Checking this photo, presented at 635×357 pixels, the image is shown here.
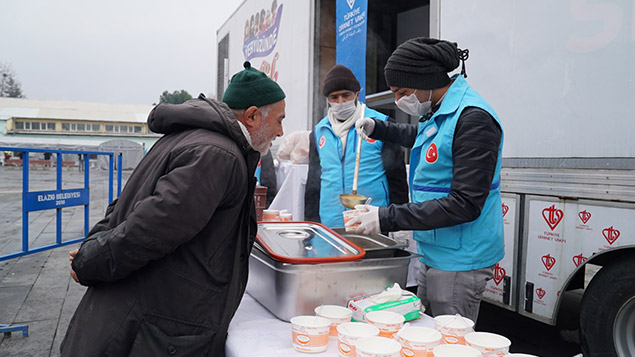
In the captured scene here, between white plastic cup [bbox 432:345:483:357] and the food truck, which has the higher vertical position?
the food truck

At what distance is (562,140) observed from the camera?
7.57 ft

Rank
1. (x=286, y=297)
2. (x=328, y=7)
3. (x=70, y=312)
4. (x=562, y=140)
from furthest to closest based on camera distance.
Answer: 1. (x=328, y=7)
2. (x=70, y=312)
3. (x=562, y=140)
4. (x=286, y=297)

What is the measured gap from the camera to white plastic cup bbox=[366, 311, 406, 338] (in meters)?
1.22

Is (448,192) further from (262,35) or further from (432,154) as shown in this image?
(262,35)

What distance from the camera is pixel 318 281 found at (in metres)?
1.46

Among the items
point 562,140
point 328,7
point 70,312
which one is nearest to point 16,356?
A: point 70,312

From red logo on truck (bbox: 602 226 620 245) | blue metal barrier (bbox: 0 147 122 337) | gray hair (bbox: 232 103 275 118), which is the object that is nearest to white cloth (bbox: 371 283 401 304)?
gray hair (bbox: 232 103 275 118)

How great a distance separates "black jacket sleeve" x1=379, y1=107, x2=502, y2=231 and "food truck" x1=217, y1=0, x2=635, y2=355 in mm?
837

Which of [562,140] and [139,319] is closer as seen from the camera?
[139,319]

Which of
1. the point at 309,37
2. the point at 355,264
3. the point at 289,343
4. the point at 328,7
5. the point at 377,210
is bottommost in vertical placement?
the point at 289,343

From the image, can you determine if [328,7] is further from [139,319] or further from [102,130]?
[102,130]

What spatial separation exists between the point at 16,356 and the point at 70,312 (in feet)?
3.48

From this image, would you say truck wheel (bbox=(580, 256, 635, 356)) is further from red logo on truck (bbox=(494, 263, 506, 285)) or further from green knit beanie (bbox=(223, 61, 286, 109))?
green knit beanie (bbox=(223, 61, 286, 109))

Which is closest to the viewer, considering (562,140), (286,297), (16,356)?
(286,297)
